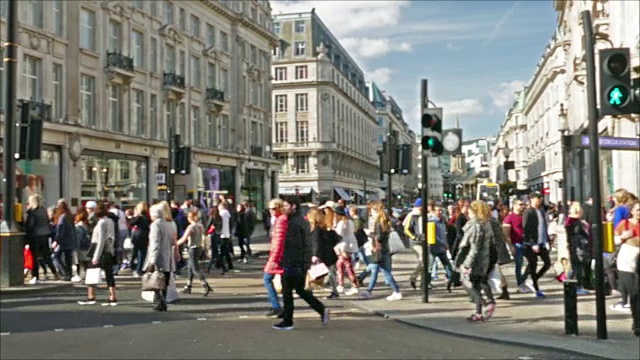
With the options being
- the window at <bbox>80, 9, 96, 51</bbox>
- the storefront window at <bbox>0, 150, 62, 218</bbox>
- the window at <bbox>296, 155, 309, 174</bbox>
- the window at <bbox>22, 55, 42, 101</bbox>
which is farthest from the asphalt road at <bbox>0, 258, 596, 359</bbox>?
the window at <bbox>296, 155, 309, 174</bbox>

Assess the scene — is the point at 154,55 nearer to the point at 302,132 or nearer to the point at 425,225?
the point at 425,225

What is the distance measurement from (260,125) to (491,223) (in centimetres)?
4603

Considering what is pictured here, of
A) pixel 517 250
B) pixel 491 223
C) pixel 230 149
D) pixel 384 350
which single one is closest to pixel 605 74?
pixel 491 223

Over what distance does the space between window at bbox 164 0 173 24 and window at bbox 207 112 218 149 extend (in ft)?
23.8

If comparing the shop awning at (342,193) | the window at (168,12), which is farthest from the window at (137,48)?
the shop awning at (342,193)

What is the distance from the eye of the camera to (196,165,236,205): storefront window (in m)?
45.0

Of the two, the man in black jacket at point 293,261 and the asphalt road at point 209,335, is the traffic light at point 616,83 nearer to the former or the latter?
the asphalt road at point 209,335

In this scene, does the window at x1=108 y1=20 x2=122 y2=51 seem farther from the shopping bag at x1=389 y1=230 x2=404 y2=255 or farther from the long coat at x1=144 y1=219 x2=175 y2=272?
the long coat at x1=144 y1=219 x2=175 y2=272

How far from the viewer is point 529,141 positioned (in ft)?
296

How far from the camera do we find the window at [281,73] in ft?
275

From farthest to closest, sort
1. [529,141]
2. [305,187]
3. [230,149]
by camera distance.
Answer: [529,141] < [305,187] < [230,149]

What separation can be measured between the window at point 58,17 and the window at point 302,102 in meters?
52.9

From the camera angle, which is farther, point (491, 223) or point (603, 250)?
point (491, 223)

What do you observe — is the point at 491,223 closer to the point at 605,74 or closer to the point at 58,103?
the point at 605,74
